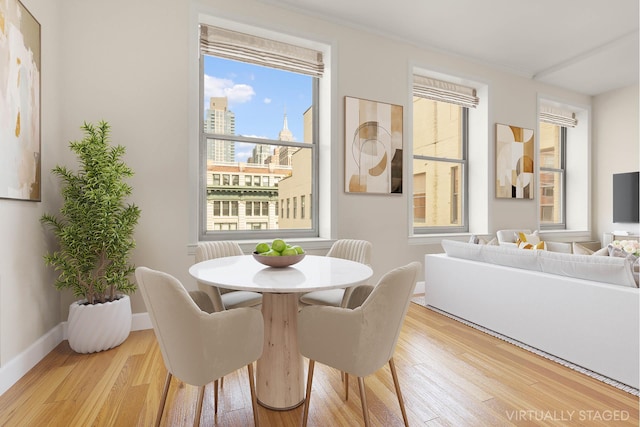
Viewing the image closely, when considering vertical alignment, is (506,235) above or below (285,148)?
below

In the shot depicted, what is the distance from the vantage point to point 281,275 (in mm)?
1535

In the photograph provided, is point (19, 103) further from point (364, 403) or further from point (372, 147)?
point (372, 147)

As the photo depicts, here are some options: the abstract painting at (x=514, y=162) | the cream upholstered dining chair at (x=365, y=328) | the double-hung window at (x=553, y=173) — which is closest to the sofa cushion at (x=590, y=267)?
the cream upholstered dining chair at (x=365, y=328)

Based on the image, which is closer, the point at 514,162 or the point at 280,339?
the point at 280,339

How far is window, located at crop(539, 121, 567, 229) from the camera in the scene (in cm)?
556

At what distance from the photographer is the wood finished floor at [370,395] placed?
1557 mm

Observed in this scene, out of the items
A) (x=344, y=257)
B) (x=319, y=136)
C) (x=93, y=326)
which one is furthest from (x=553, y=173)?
(x=93, y=326)

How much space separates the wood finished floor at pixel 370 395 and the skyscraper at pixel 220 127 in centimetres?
189

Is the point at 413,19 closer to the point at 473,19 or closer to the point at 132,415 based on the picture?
the point at 473,19

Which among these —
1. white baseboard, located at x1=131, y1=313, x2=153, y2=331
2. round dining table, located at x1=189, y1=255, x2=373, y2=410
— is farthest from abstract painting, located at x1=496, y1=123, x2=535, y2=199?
white baseboard, located at x1=131, y1=313, x2=153, y2=331

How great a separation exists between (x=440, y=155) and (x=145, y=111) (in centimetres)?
376

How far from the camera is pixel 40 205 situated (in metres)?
2.24

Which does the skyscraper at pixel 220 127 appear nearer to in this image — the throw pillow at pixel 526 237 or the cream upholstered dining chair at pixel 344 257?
the cream upholstered dining chair at pixel 344 257

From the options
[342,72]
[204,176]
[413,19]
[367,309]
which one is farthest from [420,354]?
[413,19]
